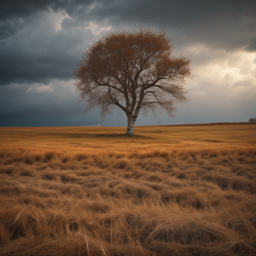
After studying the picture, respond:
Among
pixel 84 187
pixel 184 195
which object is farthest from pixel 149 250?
pixel 84 187

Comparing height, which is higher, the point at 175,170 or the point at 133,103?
the point at 133,103

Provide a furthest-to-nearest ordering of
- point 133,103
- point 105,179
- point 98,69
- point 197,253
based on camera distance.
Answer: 1. point 133,103
2. point 98,69
3. point 105,179
4. point 197,253

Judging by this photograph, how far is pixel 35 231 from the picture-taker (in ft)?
7.58

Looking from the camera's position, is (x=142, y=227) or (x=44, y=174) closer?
(x=142, y=227)

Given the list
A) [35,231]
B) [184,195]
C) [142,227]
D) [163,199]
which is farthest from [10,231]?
[184,195]

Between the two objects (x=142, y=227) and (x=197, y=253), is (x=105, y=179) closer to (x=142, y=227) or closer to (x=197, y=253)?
(x=142, y=227)

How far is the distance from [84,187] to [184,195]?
8.39ft

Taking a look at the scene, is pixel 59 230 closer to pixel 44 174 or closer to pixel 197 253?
pixel 197 253

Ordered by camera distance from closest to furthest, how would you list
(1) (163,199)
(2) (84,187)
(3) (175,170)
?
(1) (163,199) < (2) (84,187) < (3) (175,170)

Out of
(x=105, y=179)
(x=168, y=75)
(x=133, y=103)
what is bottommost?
(x=105, y=179)

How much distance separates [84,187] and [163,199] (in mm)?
2116

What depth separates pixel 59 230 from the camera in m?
2.26

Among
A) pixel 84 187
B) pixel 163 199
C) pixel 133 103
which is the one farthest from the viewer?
pixel 133 103

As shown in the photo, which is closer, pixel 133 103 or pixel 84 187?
pixel 84 187
